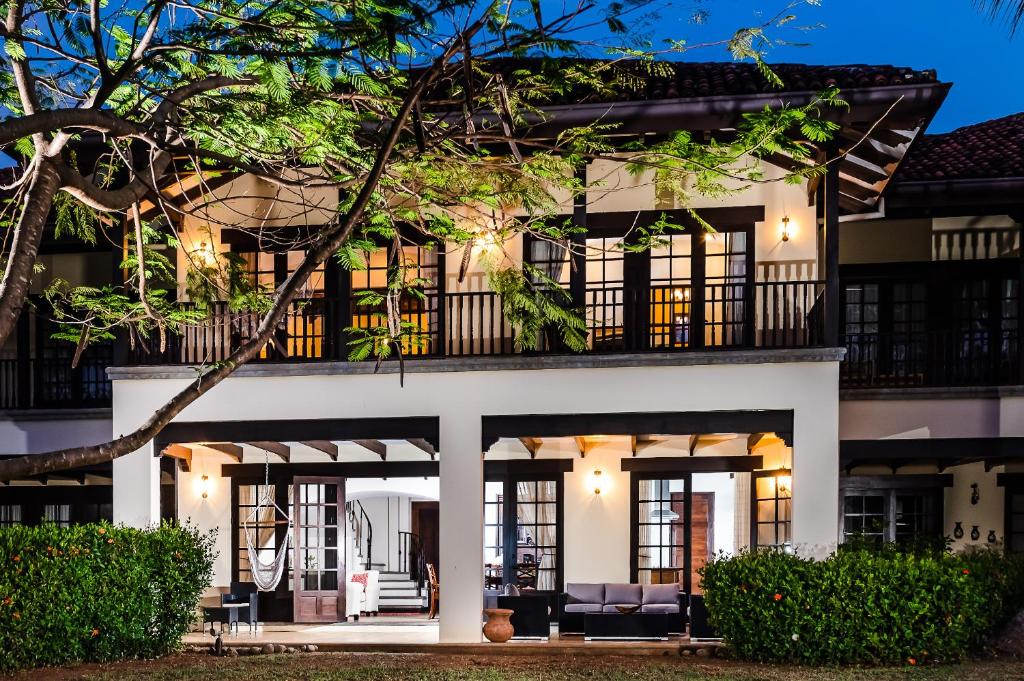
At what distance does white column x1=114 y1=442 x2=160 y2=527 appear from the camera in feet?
44.4

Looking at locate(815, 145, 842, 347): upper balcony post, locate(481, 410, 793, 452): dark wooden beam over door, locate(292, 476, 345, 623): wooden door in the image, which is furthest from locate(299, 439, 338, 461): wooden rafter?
locate(815, 145, 842, 347): upper balcony post

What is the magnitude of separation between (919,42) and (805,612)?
476 feet

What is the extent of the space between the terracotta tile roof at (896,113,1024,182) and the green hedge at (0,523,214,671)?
9221mm

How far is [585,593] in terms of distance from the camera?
15156 mm

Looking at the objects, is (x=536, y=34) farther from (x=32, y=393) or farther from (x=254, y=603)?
(x=32, y=393)

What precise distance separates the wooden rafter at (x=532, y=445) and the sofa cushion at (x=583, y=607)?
2100 mm

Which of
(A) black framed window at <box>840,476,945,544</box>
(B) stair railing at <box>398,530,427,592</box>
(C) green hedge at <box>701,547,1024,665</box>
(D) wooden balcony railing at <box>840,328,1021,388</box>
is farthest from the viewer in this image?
(B) stair railing at <box>398,530,427,592</box>

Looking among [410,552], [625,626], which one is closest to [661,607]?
[625,626]

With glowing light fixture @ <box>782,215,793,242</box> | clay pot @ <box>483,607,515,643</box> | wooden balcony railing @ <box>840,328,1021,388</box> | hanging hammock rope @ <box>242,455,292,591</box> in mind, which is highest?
glowing light fixture @ <box>782,215,793,242</box>

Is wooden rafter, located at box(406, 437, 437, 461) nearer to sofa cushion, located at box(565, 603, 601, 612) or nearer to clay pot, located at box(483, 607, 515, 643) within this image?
clay pot, located at box(483, 607, 515, 643)

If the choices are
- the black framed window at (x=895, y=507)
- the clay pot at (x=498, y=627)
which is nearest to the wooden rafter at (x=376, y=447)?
the clay pot at (x=498, y=627)

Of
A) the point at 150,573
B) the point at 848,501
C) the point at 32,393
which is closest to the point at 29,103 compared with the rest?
the point at 150,573

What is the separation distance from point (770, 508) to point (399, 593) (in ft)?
21.8

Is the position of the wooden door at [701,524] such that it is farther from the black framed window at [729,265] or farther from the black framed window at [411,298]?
the black framed window at [411,298]
